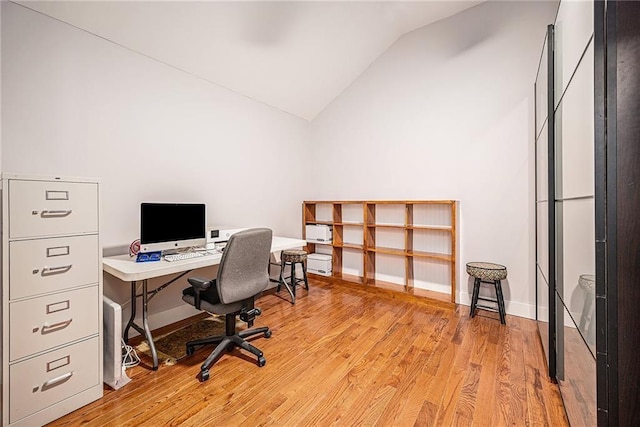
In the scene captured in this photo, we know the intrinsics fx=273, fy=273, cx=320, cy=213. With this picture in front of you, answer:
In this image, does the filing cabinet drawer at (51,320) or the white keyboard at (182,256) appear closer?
the filing cabinet drawer at (51,320)

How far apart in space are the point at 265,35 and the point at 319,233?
2.59 meters

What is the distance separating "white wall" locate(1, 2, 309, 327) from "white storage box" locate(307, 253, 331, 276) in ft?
3.20

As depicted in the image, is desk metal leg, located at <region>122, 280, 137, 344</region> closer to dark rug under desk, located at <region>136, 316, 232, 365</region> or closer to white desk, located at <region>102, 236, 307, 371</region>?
white desk, located at <region>102, 236, 307, 371</region>

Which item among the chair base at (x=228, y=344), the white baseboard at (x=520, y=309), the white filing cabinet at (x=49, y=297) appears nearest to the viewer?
the white filing cabinet at (x=49, y=297)

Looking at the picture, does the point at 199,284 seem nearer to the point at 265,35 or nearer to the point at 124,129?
the point at 124,129

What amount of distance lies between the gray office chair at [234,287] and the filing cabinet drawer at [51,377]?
62cm

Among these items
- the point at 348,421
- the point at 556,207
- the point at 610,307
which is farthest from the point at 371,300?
the point at 610,307

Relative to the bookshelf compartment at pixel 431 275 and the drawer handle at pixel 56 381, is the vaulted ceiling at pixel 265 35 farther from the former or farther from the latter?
the bookshelf compartment at pixel 431 275

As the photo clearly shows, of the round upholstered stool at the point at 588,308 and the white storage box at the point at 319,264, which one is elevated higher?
the round upholstered stool at the point at 588,308

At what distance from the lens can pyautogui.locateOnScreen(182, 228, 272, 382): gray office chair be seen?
1889 millimetres

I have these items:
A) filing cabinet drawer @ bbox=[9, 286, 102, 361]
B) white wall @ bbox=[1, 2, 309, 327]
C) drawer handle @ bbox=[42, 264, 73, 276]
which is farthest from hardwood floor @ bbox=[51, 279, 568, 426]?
white wall @ bbox=[1, 2, 309, 327]

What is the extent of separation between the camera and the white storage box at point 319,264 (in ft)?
13.3

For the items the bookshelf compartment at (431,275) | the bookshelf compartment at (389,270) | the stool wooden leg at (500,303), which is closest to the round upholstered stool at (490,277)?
the stool wooden leg at (500,303)

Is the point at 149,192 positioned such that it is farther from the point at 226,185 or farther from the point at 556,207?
the point at 556,207
